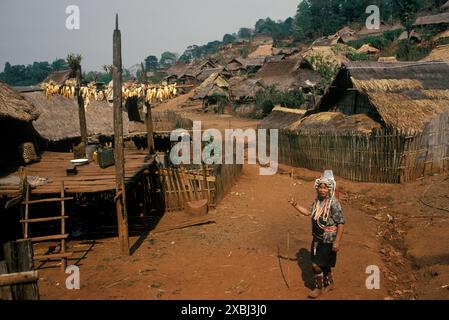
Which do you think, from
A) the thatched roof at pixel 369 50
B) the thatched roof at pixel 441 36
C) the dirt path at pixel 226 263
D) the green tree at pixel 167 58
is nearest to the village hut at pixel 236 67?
the thatched roof at pixel 369 50

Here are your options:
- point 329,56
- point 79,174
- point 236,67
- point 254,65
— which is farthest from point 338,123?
point 236,67

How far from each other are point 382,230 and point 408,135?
329 cm

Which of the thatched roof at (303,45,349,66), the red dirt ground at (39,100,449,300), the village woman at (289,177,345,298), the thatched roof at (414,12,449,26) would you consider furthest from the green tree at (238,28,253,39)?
the village woman at (289,177,345,298)

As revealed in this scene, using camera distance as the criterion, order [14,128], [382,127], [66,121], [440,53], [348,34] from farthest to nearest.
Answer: [348,34] < [440,53] < [66,121] < [382,127] < [14,128]

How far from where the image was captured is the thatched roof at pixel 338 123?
1209 cm

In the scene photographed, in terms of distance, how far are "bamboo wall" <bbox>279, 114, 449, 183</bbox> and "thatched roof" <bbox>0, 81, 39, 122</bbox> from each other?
8.64 meters

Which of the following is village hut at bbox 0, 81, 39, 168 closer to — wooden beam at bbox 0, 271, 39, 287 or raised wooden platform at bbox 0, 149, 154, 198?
raised wooden platform at bbox 0, 149, 154, 198

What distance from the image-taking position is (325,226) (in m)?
5.29

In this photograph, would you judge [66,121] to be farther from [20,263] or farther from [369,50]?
[369,50]

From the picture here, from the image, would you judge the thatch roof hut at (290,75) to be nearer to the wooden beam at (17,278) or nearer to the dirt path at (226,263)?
the dirt path at (226,263)

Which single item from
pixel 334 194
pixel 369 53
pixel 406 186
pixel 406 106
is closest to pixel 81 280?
pixel 334 194

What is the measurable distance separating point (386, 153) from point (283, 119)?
667 centimetres

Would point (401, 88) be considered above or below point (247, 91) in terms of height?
below

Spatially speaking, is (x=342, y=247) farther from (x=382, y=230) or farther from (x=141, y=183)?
(x=141, y=183)
